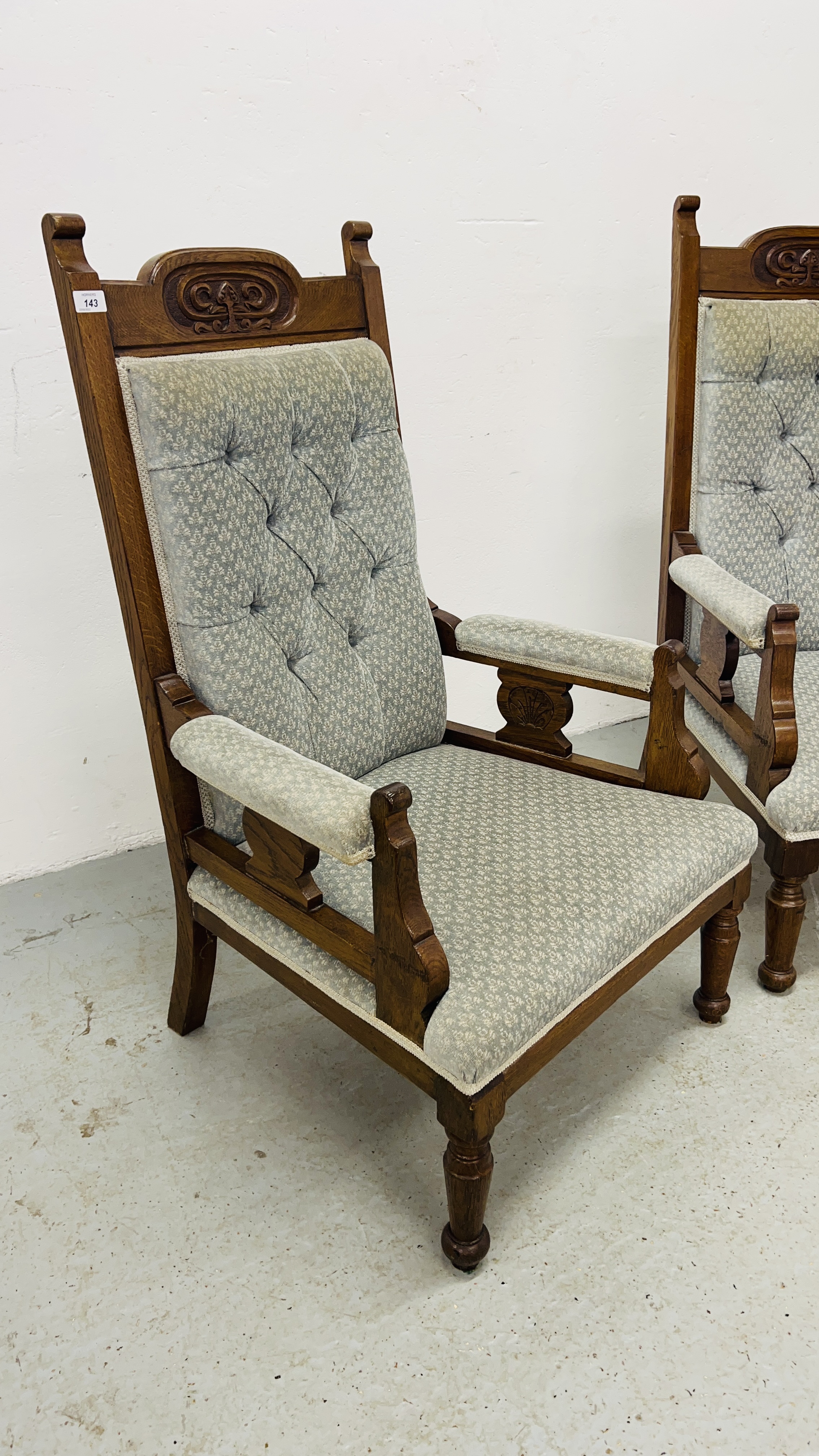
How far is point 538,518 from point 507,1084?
5.86ft

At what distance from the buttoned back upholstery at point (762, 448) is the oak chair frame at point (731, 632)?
0.11ft

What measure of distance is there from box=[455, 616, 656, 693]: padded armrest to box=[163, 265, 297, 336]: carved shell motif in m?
0.58

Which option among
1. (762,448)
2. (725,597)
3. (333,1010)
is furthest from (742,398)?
(333,1010)

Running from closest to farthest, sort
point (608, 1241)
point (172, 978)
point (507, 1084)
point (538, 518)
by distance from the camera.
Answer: point (507, 1084) → point (608, 1241) → point (172, 978) → point (538, 518)

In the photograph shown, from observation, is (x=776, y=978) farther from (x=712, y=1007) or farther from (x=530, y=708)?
(x=530, y=708)

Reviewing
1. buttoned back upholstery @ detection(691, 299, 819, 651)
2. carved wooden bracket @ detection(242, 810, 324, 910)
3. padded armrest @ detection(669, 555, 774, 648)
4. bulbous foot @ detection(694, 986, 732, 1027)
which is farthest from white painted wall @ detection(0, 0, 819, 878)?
bulbous foot @ detection(694, 986, 732, 1027)

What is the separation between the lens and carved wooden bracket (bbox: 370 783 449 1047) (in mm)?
1057

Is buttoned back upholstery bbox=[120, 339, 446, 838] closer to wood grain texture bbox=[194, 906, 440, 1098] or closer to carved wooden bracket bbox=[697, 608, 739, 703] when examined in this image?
wood grain texture bbox=[194, 906, 440, 1098]

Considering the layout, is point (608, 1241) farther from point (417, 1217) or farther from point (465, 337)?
point (465, 337)

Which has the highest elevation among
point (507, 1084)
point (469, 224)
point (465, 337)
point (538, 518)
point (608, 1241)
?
point (469, 224)

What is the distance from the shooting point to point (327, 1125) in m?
1.51

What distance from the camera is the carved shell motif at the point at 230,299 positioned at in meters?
1.40

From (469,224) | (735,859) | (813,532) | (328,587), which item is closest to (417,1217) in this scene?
(735,859)

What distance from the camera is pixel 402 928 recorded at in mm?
1101
